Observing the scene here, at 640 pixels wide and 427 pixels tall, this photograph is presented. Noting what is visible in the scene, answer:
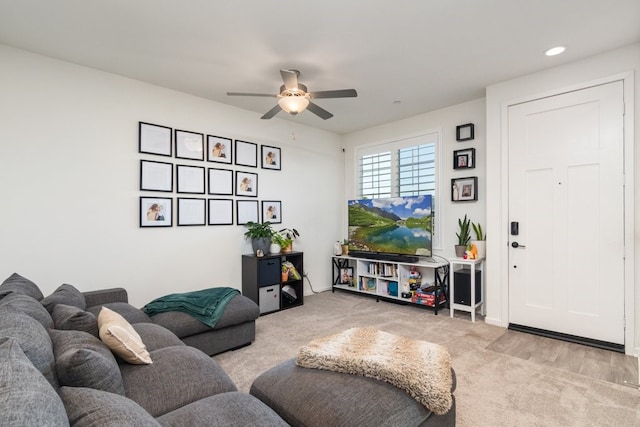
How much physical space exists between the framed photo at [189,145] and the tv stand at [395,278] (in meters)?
2.68

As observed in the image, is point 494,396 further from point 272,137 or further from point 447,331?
point 272,137

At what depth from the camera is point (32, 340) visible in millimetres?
1159

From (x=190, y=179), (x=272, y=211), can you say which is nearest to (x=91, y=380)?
(x=190, y=179)

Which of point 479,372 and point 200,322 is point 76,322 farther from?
point 479,372

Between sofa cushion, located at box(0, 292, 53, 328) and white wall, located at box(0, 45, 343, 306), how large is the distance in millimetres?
1547

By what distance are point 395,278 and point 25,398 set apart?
4.38 meters

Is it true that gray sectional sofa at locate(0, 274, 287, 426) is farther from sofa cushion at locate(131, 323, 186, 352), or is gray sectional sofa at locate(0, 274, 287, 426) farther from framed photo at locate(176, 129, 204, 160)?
framed photo at locate(176, 129, 204, 160)

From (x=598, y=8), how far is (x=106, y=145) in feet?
14.5

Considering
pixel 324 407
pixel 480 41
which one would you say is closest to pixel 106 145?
pixel 324 407

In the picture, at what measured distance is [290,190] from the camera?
16.6ft

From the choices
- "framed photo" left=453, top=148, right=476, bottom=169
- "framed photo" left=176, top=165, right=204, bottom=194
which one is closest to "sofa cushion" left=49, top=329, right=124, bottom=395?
"framed photo" left=176, top=165, right=204, bottom=194

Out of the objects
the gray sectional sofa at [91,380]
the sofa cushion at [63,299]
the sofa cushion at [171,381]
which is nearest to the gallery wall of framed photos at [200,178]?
the sofa cushion at [63,299]

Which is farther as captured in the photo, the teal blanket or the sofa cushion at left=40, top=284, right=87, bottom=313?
the teal blanket

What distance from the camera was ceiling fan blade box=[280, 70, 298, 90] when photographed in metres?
2.82
